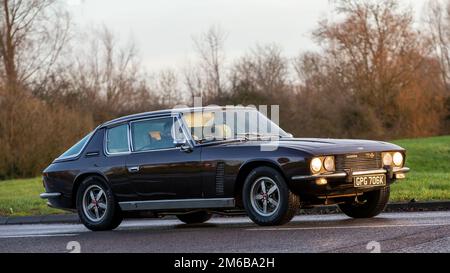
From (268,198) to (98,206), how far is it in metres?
2.99

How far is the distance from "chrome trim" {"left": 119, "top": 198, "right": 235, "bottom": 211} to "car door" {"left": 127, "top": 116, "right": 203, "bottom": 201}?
0.21 feet

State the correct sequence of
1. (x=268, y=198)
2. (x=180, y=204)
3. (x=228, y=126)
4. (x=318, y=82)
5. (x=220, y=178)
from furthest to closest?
(x=318, y=82), (x=228, y=126), (x=180, y=204), (x=220, y=178), (x=268, y=198)

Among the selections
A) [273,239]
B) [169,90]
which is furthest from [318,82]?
[273,239]

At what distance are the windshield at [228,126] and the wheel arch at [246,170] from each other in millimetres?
764

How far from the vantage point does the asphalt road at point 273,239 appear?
25.2 feet

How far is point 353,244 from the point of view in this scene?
7.74 metres

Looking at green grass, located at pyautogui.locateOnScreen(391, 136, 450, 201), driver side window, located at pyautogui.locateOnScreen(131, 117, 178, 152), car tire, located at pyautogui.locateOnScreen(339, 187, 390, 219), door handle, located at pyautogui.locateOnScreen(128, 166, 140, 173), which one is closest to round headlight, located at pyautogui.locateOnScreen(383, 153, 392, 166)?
car tire, located at pyautogui.locateOnScreen(339, 187, 390, 219)

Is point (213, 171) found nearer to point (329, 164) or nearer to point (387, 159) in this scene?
point (329, 164)

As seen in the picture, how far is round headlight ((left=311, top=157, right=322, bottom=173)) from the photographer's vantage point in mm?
9594

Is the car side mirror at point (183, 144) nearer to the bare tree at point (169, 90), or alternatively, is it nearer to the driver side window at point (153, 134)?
the driver side window at point (153, 134)

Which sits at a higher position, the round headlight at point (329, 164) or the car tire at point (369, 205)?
the round headlight at point (329, 164)

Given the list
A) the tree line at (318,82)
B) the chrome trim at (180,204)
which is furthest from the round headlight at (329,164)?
the tree line at (318,82)

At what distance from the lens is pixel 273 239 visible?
28.2ft

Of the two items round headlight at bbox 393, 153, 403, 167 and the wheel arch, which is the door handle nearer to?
the wheel arch
